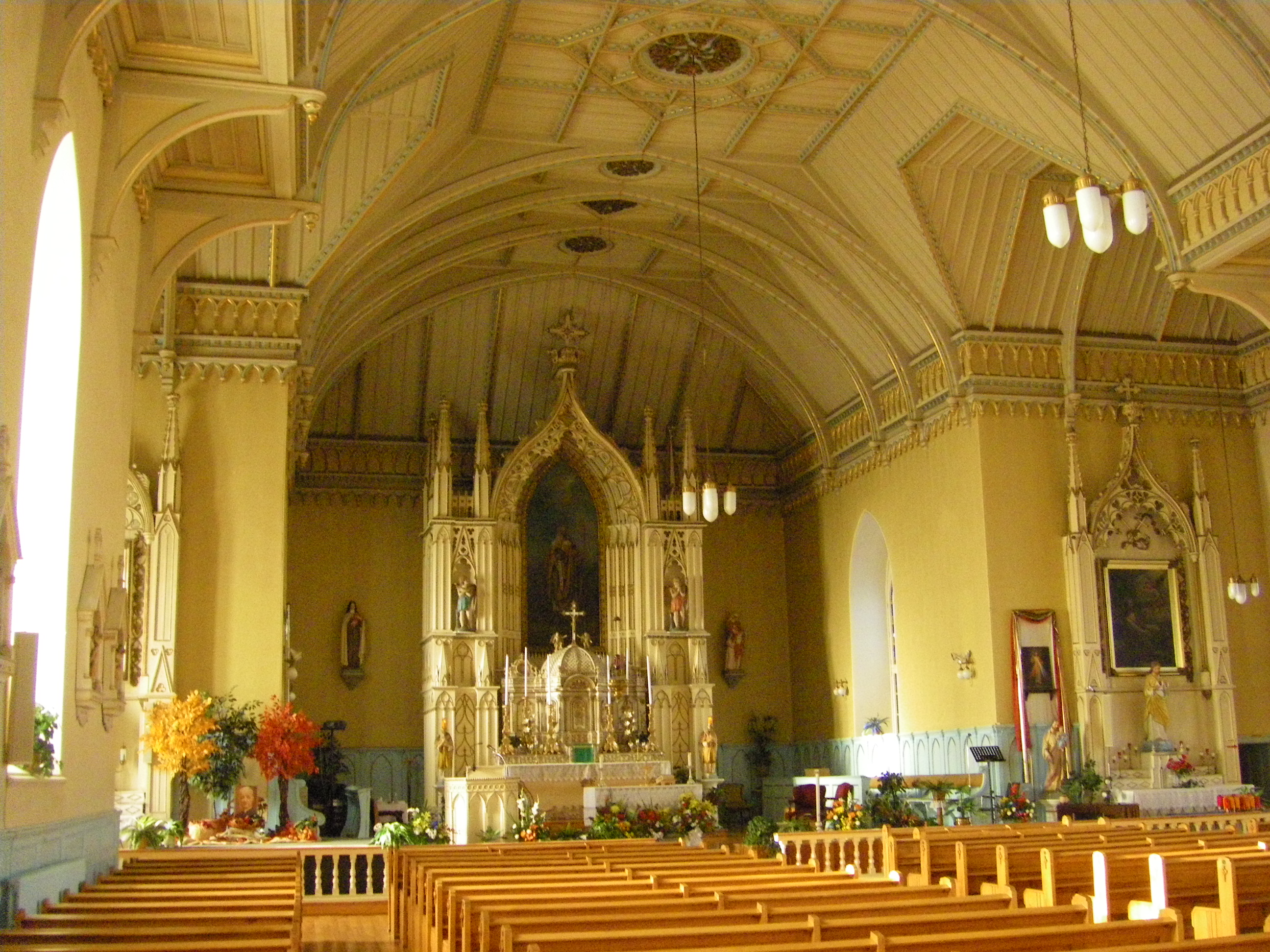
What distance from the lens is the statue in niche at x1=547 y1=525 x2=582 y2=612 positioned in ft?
91.1

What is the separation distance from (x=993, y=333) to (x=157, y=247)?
14375 millimetres

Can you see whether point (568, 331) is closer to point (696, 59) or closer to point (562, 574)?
point (562, 574)

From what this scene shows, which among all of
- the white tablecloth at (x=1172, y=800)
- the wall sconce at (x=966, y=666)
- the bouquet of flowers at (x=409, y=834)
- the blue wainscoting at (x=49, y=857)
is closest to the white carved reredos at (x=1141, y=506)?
the wall sconce at (x=966, y=666)

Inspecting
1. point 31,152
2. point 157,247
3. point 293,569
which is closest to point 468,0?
point 157,247

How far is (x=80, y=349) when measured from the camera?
10.1 meters

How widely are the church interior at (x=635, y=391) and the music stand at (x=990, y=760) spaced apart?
0.35 m

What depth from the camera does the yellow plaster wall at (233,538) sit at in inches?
755

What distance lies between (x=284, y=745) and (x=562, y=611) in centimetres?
1112

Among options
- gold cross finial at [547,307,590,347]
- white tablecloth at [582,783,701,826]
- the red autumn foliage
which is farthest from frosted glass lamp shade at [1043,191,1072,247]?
gold cross finial at [547,307,590,347]

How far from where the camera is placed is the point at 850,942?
17.9ft

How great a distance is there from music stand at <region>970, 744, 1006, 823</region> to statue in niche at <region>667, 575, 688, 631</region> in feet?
24.1

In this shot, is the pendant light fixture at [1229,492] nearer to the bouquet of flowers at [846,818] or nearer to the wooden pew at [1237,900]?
the bouquet of flowers at [846,818]

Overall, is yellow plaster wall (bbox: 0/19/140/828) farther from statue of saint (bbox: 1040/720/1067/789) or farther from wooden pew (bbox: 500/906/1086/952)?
statue of saint (bbox: 1040/720/1067/789)

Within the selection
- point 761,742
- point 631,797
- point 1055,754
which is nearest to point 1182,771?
point 1055,754
